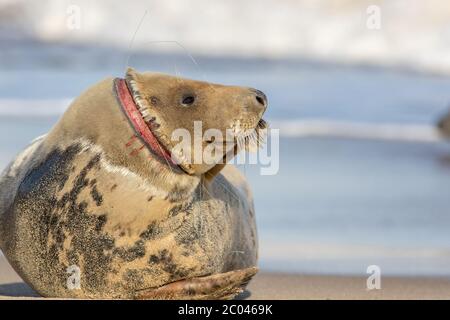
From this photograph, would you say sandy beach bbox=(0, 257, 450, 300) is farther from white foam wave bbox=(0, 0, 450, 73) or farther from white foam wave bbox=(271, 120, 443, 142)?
white foam wave bbox=(0, 0, 450, 73)

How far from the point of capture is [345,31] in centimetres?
2161

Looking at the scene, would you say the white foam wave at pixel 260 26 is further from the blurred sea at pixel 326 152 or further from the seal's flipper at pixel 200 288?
the seal's flipper at pixel 200 288

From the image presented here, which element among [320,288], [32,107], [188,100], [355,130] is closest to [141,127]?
[188,100]

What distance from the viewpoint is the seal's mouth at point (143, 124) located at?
5188 mm

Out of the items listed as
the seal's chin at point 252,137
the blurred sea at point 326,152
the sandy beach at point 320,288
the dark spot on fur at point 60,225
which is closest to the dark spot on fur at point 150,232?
the dark spot on fur at point 60,225

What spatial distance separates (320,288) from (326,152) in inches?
203

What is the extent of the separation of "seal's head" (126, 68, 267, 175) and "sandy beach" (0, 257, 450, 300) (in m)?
0.98

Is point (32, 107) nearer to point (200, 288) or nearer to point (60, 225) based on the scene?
point (60, 225)

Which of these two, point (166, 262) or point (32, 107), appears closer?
point (166, 262)

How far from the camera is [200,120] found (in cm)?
521

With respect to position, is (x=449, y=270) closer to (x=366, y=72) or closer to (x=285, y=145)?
(x=285, y=145)

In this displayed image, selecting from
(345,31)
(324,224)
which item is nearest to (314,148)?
(324,224)
